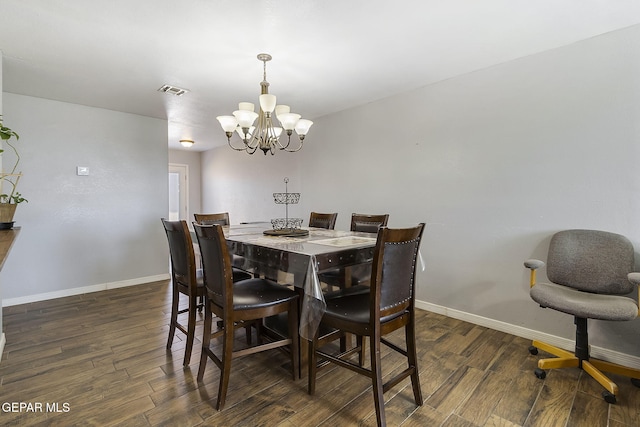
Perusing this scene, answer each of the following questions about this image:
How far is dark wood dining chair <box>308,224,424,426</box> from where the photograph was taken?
4.78ft

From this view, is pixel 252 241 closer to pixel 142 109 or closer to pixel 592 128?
pixel 592 128

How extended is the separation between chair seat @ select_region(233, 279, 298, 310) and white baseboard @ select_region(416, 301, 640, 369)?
1.85m

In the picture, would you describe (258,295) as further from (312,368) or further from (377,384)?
(377,384)

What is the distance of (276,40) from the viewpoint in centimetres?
222

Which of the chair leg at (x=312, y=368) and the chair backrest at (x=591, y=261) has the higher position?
the chair backrest at (x=591, y=261)

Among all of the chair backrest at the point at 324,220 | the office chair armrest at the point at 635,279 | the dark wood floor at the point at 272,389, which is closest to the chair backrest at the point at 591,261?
the office chair armrest at the point at 635,279

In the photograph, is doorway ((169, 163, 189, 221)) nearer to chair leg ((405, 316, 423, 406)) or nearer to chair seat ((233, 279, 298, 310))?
chair seat ((233, 279, 298, 310))

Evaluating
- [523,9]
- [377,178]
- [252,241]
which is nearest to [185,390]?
[252,241]

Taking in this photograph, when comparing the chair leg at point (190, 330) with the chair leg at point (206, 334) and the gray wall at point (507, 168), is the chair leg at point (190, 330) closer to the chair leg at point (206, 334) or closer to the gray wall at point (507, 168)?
the chair leg at point (206, 334)

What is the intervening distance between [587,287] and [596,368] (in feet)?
1.67

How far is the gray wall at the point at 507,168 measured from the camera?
2.12m

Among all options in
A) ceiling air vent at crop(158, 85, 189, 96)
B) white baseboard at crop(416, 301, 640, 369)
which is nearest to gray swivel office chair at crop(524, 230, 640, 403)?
white baseboard at crop(416, 301, 640, 369)

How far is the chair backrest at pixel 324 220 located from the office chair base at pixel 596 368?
6.44ft

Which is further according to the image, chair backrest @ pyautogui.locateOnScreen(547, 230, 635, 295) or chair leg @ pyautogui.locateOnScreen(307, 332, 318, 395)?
chair backrest @ pyautogui.locateOnScreen(547, 230, 635, 295)
